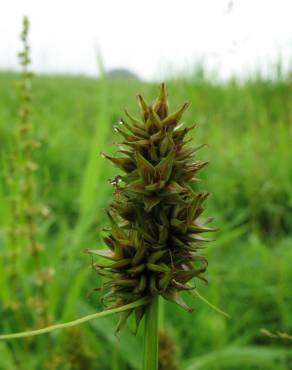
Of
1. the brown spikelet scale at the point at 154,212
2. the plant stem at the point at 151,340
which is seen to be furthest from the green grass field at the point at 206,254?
the plant stem at the point at 151,340

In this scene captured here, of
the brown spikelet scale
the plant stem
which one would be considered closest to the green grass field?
the brown spikelet scale

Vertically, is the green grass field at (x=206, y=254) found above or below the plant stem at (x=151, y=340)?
below

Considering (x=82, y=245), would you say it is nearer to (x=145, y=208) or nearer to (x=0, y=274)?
(x=0, y=274)

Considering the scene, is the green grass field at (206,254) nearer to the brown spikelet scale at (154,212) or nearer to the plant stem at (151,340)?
the brown spikelet scale at (154,212)

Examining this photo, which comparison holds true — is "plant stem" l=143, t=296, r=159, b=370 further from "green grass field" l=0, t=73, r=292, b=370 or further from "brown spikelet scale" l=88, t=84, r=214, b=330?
"green grass field" l=0, t=73, r=292, b=370

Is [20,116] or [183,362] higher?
[20,116]

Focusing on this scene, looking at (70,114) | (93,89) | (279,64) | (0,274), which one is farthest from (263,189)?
(93,89)
